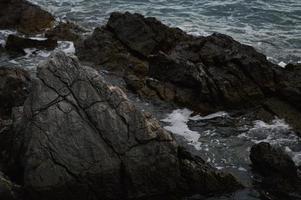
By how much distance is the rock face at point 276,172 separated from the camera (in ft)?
39.5

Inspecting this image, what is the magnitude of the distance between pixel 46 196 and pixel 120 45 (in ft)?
35.0

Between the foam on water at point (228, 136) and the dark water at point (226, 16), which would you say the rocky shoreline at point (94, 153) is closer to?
the foam on water at point (228, 136)

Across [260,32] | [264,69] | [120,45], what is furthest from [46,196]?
[260,32]

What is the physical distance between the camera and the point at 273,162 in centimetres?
1261

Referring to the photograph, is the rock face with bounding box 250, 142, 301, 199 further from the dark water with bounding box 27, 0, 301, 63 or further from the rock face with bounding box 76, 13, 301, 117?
the dark water with bounding box 27, 0, 301, 63

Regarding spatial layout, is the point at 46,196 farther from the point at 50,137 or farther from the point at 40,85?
the point at 40,85

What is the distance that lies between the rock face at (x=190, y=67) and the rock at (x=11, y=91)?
3.80m

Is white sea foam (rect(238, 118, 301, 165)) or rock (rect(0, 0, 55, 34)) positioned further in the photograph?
rock (rect(0, 0, 55, 34))

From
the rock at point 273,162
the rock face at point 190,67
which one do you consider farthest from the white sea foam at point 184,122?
the rock at point 273,162

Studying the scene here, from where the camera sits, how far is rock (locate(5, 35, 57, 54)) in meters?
22.5

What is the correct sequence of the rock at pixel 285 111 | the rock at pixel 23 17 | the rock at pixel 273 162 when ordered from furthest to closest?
1. the rock at pixel 23 17
2. the rock at pixel 285 111
3. the rock at pixel 273 162

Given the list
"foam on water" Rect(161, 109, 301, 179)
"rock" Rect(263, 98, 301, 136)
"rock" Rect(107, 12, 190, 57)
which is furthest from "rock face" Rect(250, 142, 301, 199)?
"rock" Rect(107, 12, 190, 57)

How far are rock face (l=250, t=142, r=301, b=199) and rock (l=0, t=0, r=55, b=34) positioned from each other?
15.0 metres

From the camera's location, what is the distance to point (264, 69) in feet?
57.3
